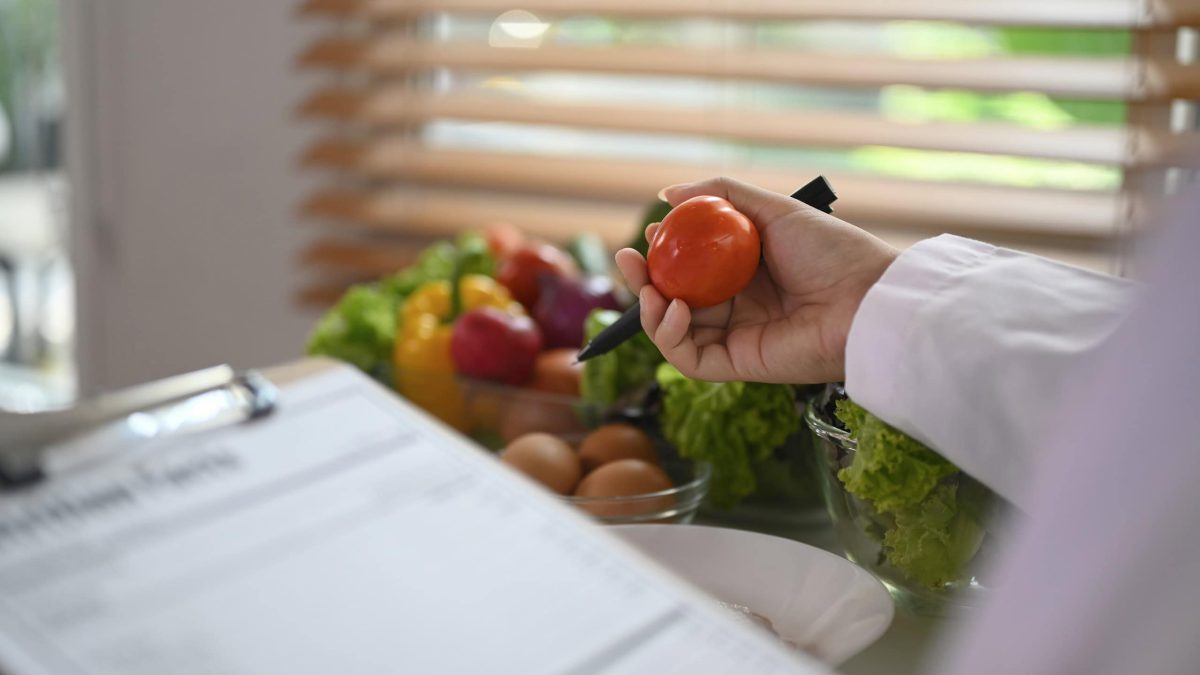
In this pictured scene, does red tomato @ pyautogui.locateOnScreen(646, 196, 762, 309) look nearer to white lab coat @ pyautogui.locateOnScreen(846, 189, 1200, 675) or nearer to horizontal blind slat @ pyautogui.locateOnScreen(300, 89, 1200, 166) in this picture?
white lab coat @ pyautogui.locateOnScreen(846, 189, 1200, 675)

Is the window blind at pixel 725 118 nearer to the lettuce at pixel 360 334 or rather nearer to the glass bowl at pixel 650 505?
the lettuce at pixel 360 334

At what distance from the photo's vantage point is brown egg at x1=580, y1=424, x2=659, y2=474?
824 mm

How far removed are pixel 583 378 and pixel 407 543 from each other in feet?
1.60

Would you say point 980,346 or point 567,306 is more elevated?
point 980,346

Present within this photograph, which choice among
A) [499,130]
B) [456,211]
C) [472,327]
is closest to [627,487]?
[472,327]

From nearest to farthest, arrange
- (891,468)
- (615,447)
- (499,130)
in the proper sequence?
(891,468)
(615,447)
(499,130)

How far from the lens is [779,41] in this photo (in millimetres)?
1622

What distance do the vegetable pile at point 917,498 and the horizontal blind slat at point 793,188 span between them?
2.67 feet

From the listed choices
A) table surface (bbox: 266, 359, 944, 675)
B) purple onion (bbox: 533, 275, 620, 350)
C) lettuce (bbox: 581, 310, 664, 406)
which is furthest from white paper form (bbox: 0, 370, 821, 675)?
purple onion (bbox: 533, 275, 620, 350)

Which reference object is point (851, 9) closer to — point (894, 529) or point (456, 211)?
point (456, 211)

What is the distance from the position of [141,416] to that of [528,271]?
2.13 feet

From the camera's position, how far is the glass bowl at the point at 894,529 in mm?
623

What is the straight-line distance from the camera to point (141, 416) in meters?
0.49

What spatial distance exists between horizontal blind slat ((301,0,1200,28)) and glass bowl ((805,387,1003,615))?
2.60 feet
